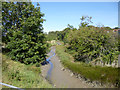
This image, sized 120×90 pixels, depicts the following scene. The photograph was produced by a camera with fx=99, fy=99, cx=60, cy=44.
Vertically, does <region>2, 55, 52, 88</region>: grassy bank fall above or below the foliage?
below

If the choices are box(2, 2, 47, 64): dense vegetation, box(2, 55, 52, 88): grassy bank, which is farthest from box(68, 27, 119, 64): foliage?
box(2, 55, 52, 88): grassy bank

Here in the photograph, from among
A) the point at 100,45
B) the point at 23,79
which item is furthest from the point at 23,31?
the point at 100,45

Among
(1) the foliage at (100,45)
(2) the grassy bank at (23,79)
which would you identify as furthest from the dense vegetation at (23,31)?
(1) the foliage at (100,45)

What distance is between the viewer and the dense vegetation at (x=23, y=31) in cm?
1233

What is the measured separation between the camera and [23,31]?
1260 centimetres

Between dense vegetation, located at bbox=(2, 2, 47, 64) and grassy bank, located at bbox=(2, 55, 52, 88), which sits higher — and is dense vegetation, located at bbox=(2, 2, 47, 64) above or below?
above

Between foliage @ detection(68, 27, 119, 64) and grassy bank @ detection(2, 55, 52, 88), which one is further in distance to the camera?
foliage @ detection(68, 27, 119, 64)

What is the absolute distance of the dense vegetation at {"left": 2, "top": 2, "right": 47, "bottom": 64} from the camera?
12328 millimetres

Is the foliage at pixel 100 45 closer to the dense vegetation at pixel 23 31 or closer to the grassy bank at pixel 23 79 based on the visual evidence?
the dense vegetation at pixel 23 31

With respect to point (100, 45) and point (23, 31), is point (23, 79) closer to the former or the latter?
point (23, 31)

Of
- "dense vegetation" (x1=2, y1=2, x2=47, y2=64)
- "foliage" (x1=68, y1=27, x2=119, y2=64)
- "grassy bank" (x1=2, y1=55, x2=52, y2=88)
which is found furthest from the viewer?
"dense vegetation" (x1=2, y1=2, x2=47, y2=64)

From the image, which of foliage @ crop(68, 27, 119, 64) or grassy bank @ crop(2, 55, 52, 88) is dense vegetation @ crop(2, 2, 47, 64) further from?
foliage @ crop(68, 27, 119, 64)

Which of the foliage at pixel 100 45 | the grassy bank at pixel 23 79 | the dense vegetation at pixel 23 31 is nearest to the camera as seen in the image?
the grassy bank at pixel 23 79

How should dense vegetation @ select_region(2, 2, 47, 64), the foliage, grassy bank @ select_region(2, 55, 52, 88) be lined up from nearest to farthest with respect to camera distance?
grassy bank @ select_region(2, 55, 52, 88)
the foliage
dense vegetation @ select_region(2, 2, 47, 64)
